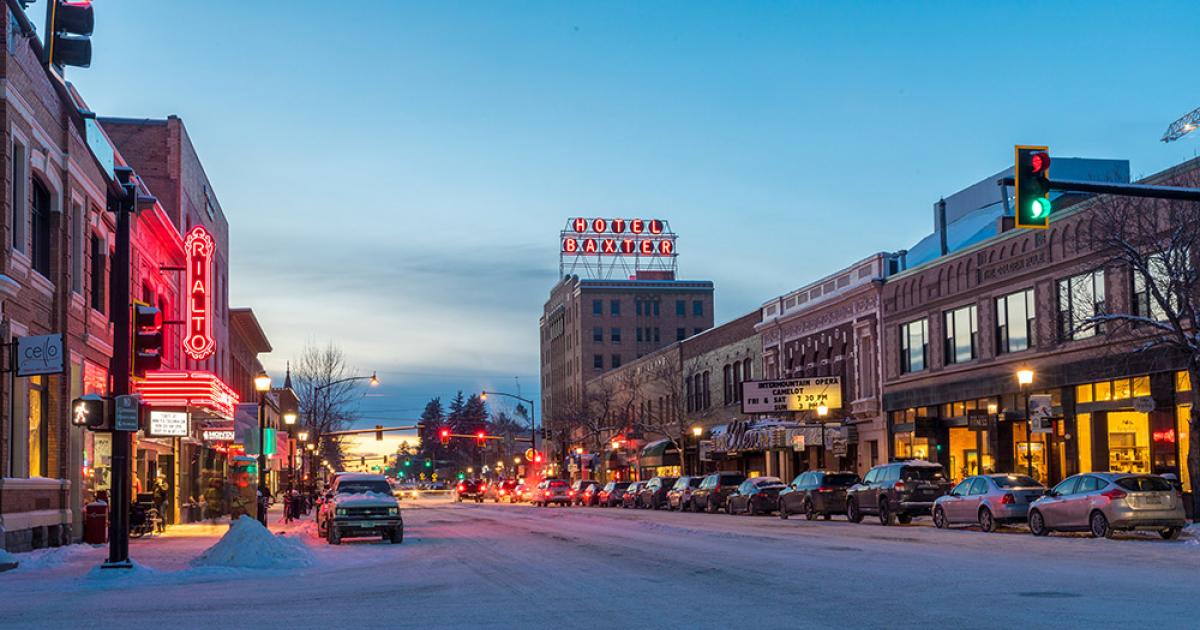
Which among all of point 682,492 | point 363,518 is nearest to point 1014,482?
point 363,518

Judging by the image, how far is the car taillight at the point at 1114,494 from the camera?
26641 millimetres

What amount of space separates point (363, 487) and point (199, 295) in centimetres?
1242

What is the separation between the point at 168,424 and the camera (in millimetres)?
35750

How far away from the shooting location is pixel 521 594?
53.4 ft

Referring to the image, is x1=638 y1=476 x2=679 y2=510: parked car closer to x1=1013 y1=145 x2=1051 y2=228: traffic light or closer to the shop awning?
the shop awning

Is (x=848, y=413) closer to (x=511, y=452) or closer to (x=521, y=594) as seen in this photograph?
(x=521, y=594)

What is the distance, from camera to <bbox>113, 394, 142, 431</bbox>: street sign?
67.7ft

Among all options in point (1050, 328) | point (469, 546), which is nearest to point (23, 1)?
point (469, 546)

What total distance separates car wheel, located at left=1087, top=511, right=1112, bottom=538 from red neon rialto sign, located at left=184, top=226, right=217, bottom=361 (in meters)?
25.7

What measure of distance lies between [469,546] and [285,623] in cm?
1387

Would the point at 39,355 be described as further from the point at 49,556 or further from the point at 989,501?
the point at 989,501

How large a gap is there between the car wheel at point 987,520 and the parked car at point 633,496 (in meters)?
32.6

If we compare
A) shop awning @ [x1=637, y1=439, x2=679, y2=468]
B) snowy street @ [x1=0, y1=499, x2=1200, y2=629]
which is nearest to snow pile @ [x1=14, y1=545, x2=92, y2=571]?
snowy street @ [x1=0, y1=499, x2=1200, y2=629]

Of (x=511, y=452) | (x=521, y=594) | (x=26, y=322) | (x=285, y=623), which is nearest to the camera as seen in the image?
(x=285, y=623)
